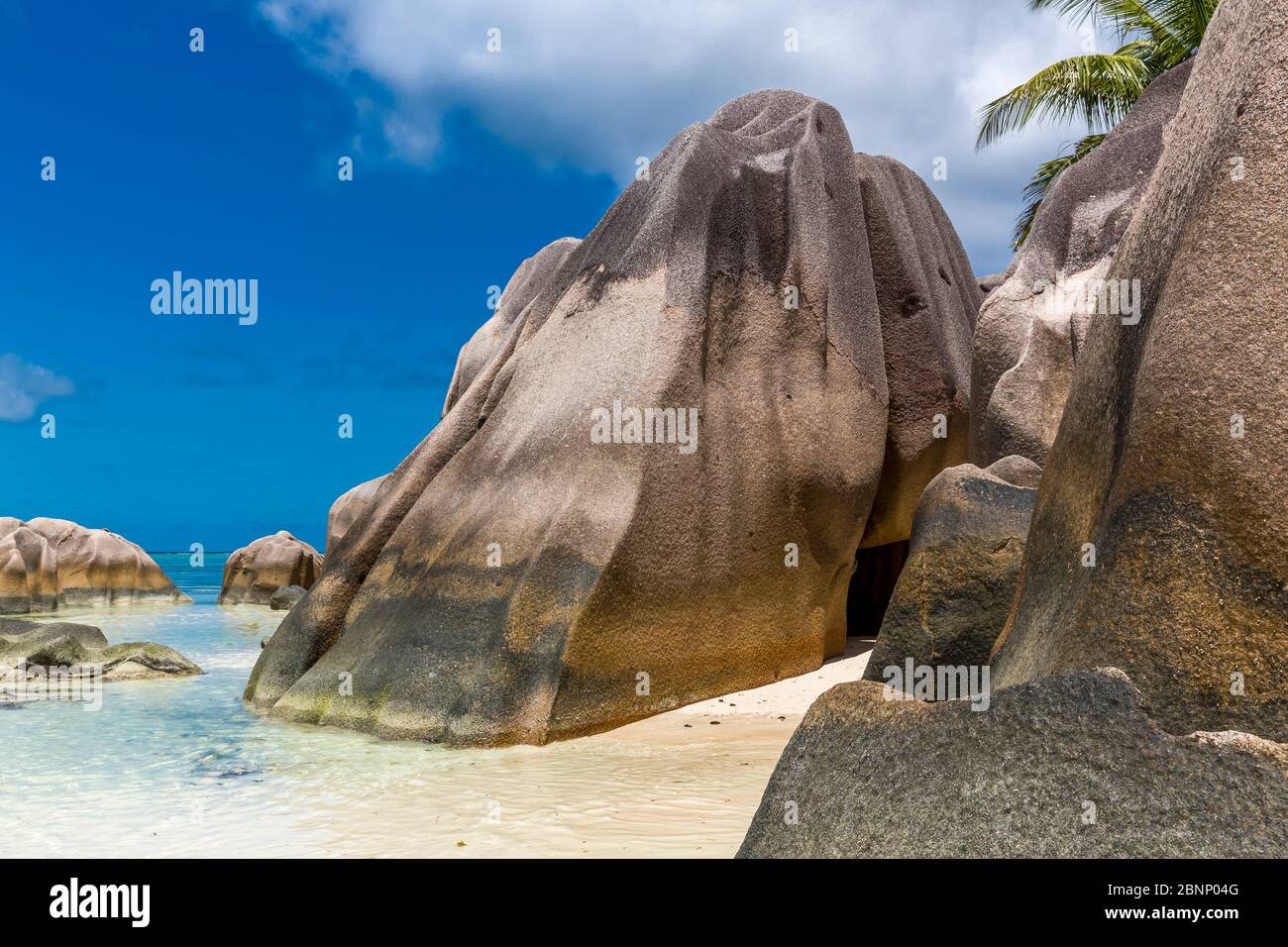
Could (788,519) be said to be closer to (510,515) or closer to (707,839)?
(510,515)

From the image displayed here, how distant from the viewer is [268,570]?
2794cm

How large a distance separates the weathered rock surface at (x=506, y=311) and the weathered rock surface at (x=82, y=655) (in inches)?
164

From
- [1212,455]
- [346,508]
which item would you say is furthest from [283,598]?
[1212,455]

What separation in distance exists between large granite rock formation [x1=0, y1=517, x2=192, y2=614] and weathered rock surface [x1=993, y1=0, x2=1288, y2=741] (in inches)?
1007

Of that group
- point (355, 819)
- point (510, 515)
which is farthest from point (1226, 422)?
point (510, 515)

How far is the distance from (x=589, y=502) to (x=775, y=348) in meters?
2.18

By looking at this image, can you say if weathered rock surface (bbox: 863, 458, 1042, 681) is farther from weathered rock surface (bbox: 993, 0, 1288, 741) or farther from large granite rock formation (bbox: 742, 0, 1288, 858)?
weathered rock surface (bbox: 993, 0, 1288, 741)

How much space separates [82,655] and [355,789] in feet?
24.4

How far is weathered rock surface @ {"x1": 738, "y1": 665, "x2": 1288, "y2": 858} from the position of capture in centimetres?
247

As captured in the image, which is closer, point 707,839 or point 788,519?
point 707,839

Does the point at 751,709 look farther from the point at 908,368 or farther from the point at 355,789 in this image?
the point at 908,368

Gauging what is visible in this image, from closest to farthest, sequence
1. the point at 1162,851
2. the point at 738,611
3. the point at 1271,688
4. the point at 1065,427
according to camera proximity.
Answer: the point at 1162,851 < the point at 1271,688 < the point at 1065,427 < the point at 738,611

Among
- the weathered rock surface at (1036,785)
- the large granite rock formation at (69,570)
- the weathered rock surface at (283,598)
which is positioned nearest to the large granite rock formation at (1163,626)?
the weathered rock surface at (1036,785)

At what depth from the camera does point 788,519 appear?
27.3 ft
